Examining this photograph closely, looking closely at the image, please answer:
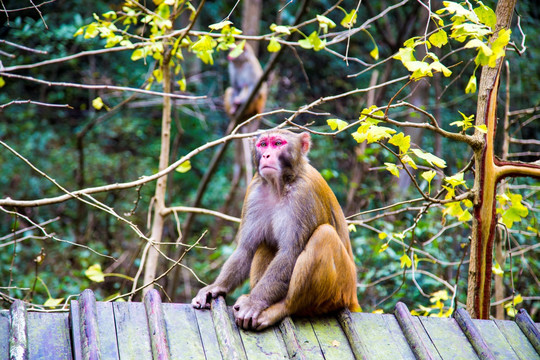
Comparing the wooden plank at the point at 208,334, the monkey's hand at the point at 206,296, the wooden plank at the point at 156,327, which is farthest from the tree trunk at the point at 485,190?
the wooden plank at the point at 156,327

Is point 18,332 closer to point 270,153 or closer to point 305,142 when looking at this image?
point 270,153

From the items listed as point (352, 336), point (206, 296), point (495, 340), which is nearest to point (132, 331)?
point (206, 296)

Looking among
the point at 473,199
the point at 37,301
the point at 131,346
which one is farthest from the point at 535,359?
the point at 37,301

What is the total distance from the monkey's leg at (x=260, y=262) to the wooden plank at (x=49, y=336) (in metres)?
1.41

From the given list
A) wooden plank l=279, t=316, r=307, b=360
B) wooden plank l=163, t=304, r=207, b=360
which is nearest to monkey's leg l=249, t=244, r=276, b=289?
wooden plank l=279, t=316, r=307, b=360

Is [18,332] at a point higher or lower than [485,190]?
lower

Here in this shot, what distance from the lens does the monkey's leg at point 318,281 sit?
3.71 metres

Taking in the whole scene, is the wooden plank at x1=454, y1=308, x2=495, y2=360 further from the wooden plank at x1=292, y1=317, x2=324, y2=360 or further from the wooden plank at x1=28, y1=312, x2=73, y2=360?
the wooden plank at x1=28, y1=312, x2=73, y2=360

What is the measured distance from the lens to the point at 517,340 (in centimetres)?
372

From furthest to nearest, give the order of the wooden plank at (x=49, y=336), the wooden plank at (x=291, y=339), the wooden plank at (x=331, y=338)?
the wooden plank at (x=331, y=338), the wooden plank at (x=291, y=339), the wooden plank at (x=49, y=336)

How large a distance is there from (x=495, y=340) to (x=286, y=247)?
141 cm

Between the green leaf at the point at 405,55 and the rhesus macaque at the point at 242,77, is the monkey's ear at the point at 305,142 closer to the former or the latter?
the green leaf at the point at 405,55

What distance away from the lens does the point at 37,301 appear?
8.62m

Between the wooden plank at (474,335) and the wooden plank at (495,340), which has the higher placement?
the wooden plank at (474,335)
